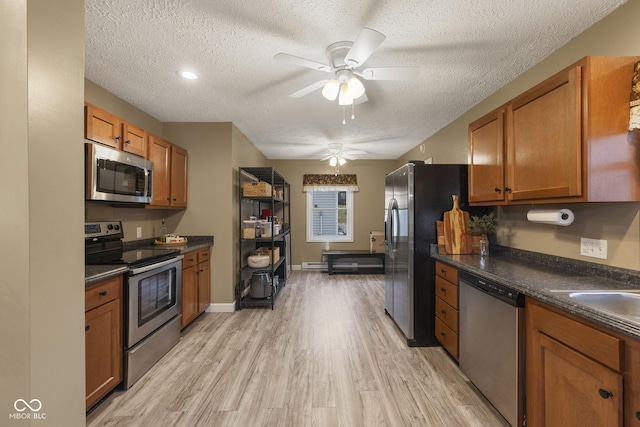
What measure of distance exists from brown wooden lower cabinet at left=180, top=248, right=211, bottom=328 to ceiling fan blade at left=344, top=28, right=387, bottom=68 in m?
2.55

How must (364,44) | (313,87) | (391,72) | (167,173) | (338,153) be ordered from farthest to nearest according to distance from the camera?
(338,153), (167,173), (313,87), (391,72), (364,44)

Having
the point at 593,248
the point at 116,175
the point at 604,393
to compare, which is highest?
the point at 116,175

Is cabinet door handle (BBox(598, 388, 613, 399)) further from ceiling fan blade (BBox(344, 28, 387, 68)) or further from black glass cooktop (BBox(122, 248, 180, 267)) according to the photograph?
black glass cooktop (BBox(122, 248, 180, 267))

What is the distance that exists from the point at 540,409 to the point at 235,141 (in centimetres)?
388

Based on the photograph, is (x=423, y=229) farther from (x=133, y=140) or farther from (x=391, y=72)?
(x=133, y=140)

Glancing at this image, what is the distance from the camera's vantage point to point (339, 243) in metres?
6.34

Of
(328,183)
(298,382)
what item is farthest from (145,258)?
(328,183)

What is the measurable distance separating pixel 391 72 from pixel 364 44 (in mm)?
423

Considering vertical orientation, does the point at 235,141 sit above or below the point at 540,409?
above

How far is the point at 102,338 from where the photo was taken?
1.79m

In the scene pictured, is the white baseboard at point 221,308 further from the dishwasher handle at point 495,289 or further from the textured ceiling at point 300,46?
the dishwasher handle at point 495,289

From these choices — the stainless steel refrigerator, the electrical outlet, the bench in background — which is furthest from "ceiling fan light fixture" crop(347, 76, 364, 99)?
the bench in background

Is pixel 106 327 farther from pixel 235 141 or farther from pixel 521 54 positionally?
pixel 521 54

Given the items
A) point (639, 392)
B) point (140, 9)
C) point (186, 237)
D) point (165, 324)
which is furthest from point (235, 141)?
point (639, 392)
